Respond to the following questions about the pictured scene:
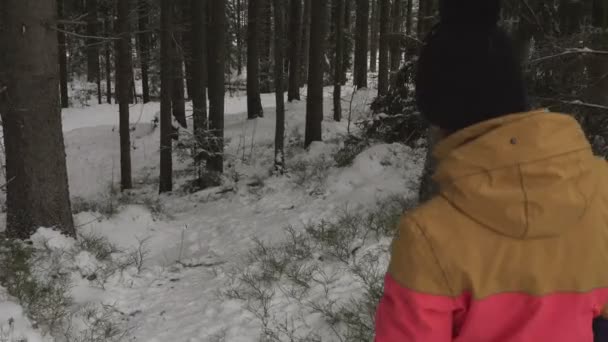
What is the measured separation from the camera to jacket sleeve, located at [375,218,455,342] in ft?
4.10

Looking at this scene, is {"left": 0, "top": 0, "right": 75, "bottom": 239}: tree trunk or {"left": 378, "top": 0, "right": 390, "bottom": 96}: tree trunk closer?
{"left": 0, "top": 0, "right": 75, "bottom": 239}: tree trunk

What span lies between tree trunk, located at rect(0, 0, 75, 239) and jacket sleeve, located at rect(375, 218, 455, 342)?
20.1 feet

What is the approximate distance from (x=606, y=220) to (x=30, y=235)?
21.6 feet

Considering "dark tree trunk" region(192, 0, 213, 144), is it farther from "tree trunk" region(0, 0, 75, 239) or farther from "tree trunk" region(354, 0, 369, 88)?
"tree trunk" region(354, 0, 369, 88)

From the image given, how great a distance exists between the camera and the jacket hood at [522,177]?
4.04 feet

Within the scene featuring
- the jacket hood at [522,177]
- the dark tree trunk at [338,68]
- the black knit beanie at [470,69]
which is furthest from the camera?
the dark tree trunk at [338,68]

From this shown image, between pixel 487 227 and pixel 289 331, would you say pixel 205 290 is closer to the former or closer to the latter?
pixel 289 331

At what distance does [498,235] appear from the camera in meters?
1.26

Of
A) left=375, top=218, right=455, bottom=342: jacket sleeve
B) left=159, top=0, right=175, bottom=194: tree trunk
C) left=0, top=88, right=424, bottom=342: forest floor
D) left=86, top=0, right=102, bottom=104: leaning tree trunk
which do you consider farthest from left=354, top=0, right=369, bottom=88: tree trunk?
left=375, top=218, right=455, bottom=342: jacket sleeve

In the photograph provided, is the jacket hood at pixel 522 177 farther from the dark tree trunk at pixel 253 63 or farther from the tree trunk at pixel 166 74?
the dark tree trunk at pixel 253 63

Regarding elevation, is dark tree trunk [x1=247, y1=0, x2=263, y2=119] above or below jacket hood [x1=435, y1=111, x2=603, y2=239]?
above

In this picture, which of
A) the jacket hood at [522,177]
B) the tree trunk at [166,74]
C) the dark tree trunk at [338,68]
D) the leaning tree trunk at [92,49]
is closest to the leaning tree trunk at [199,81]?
the tree trunk at [166,74]

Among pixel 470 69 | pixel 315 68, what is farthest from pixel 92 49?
pixel 470 69

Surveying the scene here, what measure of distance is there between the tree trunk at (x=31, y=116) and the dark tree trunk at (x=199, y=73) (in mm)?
6080
